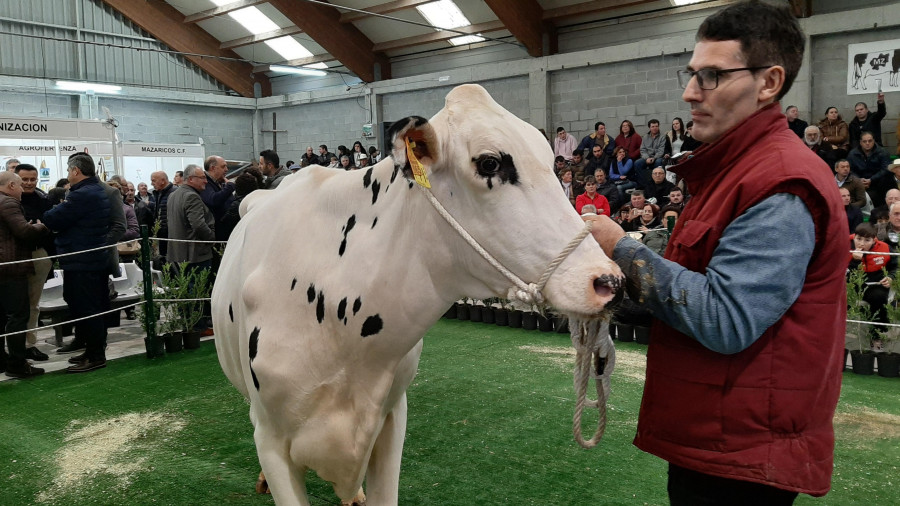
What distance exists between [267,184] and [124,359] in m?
2.04

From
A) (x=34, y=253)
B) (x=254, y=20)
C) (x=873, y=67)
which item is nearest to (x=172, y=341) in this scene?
(x=34, y=253)

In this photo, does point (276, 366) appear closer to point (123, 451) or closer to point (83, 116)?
point (123, 451)

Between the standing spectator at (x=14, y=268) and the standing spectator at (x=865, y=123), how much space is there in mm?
10613

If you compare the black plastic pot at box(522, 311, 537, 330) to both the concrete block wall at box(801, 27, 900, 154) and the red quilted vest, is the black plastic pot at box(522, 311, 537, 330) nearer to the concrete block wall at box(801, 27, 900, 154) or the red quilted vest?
the red quilted vest

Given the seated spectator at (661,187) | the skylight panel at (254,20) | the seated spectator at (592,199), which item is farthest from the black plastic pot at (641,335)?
the skylight panel at (254,20)

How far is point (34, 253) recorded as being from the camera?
21.3 ft

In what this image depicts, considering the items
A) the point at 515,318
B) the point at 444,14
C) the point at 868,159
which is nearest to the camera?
the point at 515,318

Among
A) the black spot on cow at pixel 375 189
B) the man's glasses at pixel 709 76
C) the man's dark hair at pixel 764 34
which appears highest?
the man's dark hair at pixel 764 34

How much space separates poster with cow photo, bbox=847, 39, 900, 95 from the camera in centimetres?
1109

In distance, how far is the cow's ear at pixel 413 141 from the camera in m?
1.54

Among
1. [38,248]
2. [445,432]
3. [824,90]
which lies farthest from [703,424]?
[824,90]

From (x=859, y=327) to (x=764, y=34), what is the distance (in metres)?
4.97

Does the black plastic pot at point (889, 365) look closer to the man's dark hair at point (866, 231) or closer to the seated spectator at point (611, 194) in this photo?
the man's dark hair at point (866, 231)

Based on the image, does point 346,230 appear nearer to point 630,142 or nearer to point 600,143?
point 630,142
